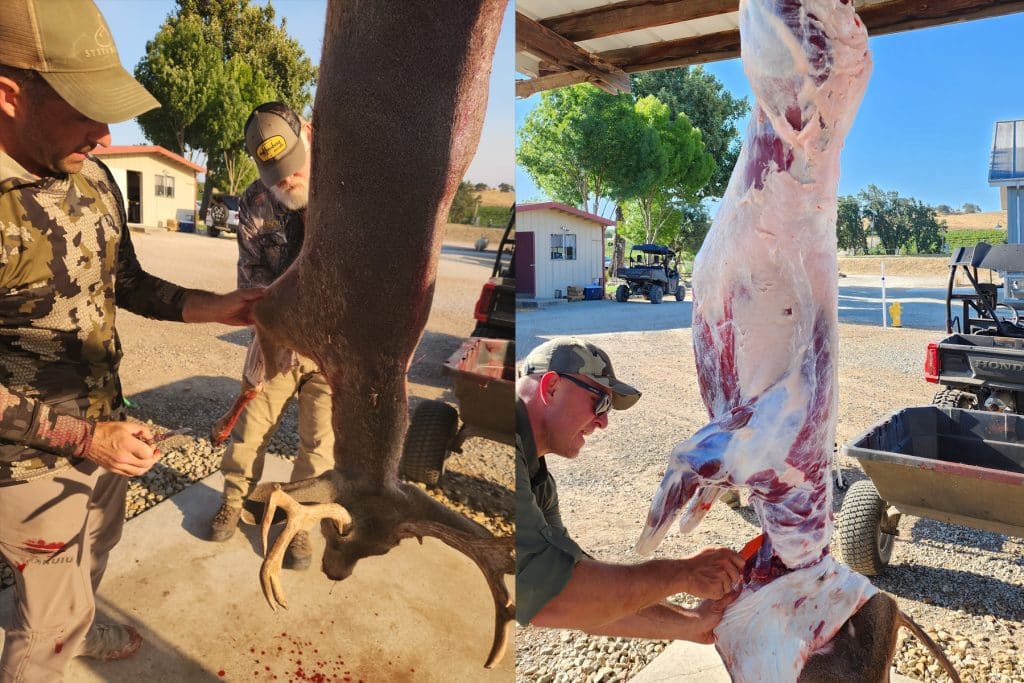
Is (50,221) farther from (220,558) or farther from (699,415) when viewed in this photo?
(699,415)

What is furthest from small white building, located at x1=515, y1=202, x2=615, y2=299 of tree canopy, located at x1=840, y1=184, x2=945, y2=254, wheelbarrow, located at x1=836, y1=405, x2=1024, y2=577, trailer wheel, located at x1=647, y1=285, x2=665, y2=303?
tree canopy, located at x1=840, y1=184, x2=945, y2=254

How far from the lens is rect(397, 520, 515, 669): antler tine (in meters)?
1.07

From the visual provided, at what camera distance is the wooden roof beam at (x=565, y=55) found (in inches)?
80.7

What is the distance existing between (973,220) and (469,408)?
110 feet

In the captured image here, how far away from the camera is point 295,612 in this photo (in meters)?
1.09

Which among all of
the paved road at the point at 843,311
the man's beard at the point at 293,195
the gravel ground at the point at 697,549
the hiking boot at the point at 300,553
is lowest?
the gravel ground at the point at 697,549

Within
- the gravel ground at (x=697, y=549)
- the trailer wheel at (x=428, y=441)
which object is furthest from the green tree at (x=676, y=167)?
the trailer wheel at (x=428, y=441)

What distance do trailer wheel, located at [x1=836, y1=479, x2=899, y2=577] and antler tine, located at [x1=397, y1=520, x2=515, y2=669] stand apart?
2.29m

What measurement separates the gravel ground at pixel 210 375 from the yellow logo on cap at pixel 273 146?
0.47 ft

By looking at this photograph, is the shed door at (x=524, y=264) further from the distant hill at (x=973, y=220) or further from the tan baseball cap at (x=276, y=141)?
the distant hill at (x=973, y=220)

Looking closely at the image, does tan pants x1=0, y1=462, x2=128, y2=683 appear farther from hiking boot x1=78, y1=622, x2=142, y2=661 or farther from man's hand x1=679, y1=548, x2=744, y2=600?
man's hand x1=679, y1=548, x2=744, y2=600

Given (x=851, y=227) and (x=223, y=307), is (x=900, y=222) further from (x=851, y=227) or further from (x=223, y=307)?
(x=223, y=307)

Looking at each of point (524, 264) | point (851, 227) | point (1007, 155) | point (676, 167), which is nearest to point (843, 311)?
point (1007, 155)

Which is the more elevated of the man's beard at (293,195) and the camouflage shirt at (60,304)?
the man's beard at (293,195)
